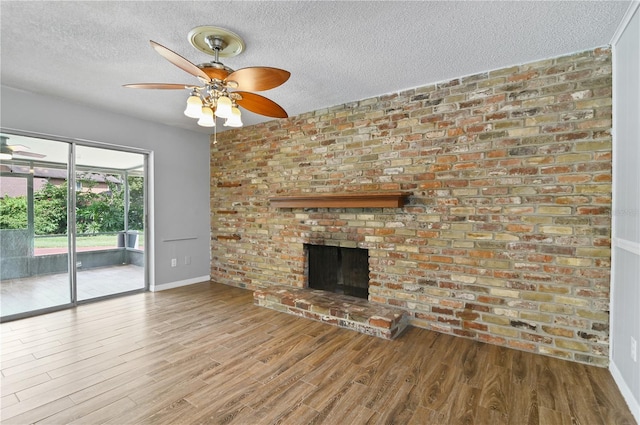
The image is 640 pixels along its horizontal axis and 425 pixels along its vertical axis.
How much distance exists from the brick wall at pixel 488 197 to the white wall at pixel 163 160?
2.14m

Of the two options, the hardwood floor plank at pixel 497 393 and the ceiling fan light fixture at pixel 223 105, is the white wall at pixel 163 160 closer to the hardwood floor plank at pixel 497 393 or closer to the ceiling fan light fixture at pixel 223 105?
the ceiling fan light fixture at pixel 223 105

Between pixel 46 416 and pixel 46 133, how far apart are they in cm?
319

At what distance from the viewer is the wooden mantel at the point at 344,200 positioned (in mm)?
3014

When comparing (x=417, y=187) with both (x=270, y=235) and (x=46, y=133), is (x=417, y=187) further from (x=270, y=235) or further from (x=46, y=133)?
(x=46, y=133)

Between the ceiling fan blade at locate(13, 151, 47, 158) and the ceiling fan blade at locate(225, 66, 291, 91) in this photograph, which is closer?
the ceiling fan blade at locate(225, 66, 291, 91)

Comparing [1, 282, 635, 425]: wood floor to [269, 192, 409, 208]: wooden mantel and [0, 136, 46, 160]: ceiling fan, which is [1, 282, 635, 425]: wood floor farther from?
[0, 136, 46, 160]: ceiling fan

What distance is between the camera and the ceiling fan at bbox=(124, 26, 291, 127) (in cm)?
191

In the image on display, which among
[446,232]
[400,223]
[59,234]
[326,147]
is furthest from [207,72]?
[59,234]

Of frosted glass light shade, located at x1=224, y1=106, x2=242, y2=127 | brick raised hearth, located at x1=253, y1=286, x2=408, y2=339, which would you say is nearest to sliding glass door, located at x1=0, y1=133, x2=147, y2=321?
brick raised hearth, located at x1=253, y1=286, x2=408, y2=339

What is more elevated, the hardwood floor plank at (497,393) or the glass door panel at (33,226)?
the glass door panel at (33,226)

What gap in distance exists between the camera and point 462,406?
6.09 ft

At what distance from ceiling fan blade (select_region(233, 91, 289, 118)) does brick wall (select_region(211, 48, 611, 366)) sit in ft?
4.38

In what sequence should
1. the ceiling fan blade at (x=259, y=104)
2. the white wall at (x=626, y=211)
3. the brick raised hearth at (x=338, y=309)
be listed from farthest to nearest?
the brick raised hearth at (x=338, y=309)
the ceiling fan blade at (x=259, y=104)
the white wall at (x=626, y=211)

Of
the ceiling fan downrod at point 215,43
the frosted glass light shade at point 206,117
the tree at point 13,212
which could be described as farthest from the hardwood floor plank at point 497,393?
the tree at point 13,212
